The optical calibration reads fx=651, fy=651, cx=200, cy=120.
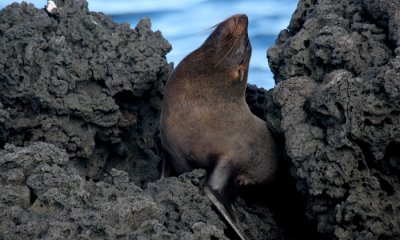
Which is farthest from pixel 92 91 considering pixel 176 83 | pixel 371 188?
pixel 371 188

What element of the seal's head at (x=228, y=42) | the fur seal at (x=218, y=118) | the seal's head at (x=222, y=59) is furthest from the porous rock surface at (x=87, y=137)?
the seal's head at (x=228, y=42)

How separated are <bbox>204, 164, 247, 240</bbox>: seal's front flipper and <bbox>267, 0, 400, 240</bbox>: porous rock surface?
47 centimetres

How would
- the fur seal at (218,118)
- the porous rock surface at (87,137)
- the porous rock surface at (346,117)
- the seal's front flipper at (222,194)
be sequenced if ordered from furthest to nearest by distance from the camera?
the fur seal at (218,118)
the seal's front flipper at (222,194)
the porous rock surface at (346,117)
the porous rock surface at (87,137)

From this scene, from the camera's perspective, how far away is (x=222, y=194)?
13.9 ft

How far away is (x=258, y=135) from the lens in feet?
15.9

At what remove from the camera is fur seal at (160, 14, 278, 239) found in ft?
15.3

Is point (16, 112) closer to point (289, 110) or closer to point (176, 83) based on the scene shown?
point (176, 83)

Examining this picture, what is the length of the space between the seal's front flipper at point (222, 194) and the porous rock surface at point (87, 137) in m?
0.07

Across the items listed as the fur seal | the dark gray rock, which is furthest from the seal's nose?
the dark gray rock

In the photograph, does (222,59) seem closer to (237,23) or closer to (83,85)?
(237,23)

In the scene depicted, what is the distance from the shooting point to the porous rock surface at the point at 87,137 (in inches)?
124

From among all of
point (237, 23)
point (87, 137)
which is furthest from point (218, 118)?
point (87, 137)

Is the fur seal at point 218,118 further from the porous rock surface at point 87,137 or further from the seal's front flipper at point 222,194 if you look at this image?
the porous rock surface at point 87,137

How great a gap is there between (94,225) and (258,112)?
285 centimetres
